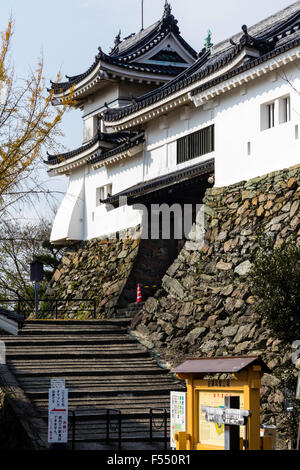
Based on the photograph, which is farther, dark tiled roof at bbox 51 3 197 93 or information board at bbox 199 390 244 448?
dark tiled roof at bbox 51 3 197 93

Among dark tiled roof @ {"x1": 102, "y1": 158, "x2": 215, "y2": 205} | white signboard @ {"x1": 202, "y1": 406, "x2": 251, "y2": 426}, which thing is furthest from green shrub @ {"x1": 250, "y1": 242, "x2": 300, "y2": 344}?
dark tiled roof @ {"x1": 102, "y1": 158, "x2": 215, "y2": 205}

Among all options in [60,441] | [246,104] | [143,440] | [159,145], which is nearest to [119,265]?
[159,145]

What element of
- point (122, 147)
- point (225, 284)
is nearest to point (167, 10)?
point (122, 147)

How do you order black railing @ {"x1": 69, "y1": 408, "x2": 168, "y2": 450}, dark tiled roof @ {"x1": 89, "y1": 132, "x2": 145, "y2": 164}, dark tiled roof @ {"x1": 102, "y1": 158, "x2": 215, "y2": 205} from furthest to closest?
dark tiled roof @ {"x1": 89, "y1": 132, "x2": 145, "y2": 164} < dark tiled roof @ {"x1": 102, "y1": 158, "x2": 215, "y2": 205} < black railing @ {"x1": 69, "y1": 408, "x2": 168, "y2": 450}

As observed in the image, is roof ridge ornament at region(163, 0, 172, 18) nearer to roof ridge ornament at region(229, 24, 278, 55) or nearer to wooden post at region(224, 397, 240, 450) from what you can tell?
roof ridge ornament at region(229, 24, 278, 55)

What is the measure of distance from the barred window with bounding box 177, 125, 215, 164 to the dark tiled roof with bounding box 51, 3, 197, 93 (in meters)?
6.68

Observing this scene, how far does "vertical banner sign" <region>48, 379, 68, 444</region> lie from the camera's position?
42.1ft

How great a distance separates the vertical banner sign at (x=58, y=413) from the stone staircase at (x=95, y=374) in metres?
2.09

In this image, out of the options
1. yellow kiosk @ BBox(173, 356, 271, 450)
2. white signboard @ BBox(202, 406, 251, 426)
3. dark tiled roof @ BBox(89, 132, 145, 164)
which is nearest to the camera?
white signboard @ BBox(202, 406, 251, 426)

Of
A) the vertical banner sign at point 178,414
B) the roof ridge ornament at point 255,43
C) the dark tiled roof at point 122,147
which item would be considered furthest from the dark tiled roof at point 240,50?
the vertical banner sign at point 178,414

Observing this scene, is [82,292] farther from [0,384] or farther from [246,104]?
[0,384]

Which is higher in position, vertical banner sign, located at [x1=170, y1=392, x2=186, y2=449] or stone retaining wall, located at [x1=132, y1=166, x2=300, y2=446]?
stone retaining wall, located at [x1=132, y1=166, x2=300, y2=446]

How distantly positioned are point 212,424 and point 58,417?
2.72 m
